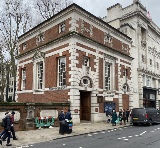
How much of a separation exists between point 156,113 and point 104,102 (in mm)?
5865

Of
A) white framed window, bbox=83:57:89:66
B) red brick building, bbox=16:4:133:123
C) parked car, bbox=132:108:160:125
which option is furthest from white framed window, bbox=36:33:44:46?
parked car, bbox=132:108:160:125

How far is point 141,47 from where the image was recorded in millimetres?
35656

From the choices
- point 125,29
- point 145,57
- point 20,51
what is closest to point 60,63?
point 20,51

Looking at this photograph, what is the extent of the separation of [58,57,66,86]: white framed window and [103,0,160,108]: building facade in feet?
46.4

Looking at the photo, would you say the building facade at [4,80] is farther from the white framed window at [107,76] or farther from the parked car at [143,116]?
the parked car at [143,116]

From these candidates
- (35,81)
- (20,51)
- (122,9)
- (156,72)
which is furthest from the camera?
(156,72)

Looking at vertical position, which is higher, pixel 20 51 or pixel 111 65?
pixel 20 51

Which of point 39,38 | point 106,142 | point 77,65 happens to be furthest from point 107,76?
point 106,142

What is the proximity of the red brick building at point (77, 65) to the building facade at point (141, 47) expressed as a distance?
13.2 ft

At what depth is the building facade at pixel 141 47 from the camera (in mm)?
33781

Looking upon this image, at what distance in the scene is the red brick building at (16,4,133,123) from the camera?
21.9m

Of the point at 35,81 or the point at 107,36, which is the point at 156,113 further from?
the point at 35,81

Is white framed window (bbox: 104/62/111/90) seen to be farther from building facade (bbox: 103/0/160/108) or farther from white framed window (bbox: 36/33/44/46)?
white framed window (bbox: 36/33/44/46)

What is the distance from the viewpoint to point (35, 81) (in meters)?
26.9
